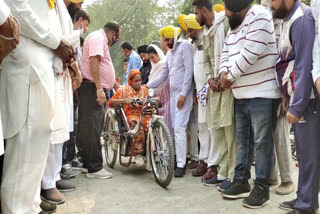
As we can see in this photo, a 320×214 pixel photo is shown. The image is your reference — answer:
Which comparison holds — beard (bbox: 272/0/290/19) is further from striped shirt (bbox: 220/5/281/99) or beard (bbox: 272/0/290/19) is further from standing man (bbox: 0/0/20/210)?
standing man (bbox: 0/0/20/210)

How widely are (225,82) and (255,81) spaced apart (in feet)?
1.04

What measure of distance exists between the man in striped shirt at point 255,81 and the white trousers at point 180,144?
115 cm

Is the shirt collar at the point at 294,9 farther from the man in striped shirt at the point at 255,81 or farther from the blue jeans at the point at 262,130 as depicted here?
the blue jeans at the point at 262,130

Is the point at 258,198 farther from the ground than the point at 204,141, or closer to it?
closer to it

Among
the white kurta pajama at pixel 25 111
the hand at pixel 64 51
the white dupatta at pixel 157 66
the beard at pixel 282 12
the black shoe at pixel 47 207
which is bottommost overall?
the black shoe at pixel 47 207

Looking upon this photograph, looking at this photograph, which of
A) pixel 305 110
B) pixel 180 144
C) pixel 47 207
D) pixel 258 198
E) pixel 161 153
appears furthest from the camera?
pixel 180 144

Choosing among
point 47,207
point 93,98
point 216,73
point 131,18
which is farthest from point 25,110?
point 131,18

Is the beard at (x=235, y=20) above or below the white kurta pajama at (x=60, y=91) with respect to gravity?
above

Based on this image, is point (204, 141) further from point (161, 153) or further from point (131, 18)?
point (131, 18)

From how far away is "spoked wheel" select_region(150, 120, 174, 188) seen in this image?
3914mm

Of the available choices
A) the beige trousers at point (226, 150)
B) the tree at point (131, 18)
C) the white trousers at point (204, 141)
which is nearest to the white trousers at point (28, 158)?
the beige trousers at point (226, 150)

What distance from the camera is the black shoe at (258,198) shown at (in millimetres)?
3236

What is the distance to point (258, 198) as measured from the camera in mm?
→ 3268

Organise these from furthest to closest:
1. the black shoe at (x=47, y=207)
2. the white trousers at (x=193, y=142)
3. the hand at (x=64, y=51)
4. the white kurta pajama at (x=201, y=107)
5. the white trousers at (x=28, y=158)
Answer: the white trousers at (x=193, y=142) → the white kurta pajama at (x=201, y=107) → the black shoe at (x=47, y=207) → the hand at (x=64, y=51) → the white trousers at (x=28, y=158)
